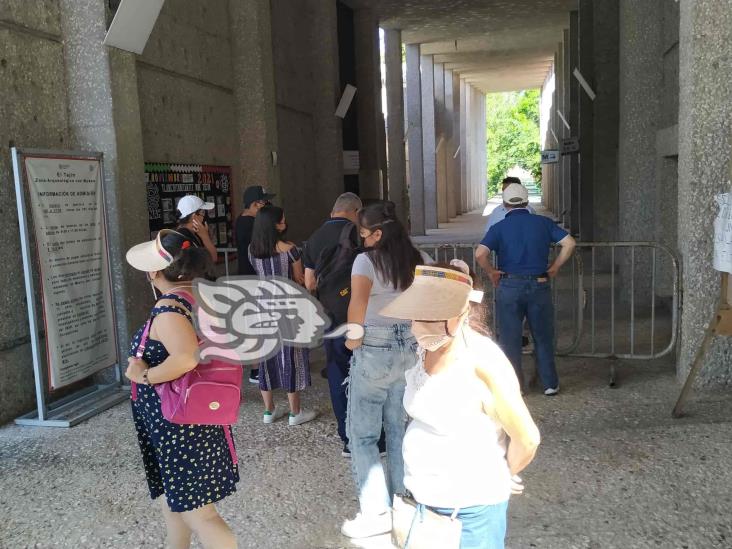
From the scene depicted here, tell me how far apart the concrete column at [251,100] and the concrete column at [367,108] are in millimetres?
5775

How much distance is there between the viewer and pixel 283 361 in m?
5.46

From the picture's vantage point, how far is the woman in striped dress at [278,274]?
5.29m

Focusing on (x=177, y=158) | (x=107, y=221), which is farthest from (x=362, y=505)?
(x=177, y=158)

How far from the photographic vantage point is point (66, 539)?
393 centimetres

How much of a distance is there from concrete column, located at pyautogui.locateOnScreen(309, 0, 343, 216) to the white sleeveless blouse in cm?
1092

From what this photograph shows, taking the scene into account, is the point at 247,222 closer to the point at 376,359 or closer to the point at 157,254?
the point at 376,359

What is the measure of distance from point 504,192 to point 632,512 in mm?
2693

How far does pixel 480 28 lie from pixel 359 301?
18525mm

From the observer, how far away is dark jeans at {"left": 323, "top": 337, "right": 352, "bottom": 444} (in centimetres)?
451

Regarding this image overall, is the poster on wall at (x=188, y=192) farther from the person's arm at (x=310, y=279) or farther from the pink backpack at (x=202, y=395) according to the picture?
the pink backpack at (x=202, y=395)

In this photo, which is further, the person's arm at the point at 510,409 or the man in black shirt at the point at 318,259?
the man in black shirt at the point at 318,259

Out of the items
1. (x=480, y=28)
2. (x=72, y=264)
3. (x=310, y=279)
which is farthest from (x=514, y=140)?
(x=310, y=279)

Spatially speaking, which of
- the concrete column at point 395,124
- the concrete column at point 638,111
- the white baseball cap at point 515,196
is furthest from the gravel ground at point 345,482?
the concrete column at point 395,124

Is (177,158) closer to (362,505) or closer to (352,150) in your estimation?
(362,505)
